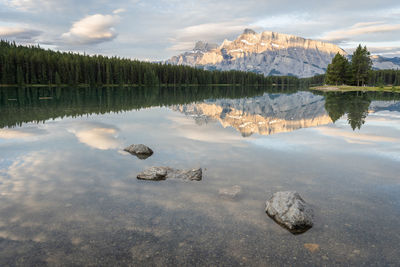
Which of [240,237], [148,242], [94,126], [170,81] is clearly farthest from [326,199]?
[170,81]

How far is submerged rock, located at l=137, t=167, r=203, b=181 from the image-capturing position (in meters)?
12.3

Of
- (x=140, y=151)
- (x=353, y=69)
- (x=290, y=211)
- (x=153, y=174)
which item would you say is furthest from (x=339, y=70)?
(x=290, y=211)

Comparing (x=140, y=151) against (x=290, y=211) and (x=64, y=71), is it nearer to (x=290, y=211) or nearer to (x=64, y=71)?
(x=290, y=211)

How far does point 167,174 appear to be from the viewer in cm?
1266

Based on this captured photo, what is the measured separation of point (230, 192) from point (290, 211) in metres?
2.73

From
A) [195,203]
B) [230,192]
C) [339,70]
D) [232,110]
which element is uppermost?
[339,70]

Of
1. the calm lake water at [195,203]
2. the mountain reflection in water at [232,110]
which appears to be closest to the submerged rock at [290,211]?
the calm lake water at [195,203]

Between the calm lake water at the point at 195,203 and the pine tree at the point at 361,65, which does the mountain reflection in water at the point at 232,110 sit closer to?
the calm lake water at the point at 195,203

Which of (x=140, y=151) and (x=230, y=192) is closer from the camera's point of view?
(x=230, y=192)

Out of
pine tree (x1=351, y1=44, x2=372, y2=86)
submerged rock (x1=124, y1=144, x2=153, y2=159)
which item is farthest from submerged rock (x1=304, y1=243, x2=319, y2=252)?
pine tree (x1=351, y1=44, x2=372, y2=86)

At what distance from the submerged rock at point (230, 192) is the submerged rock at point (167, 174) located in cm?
166

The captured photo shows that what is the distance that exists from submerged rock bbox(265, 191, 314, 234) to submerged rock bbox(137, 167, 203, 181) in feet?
13.0

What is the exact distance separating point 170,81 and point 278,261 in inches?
7691

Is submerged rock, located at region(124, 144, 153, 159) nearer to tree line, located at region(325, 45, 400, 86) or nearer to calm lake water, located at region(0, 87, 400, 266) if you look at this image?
calm lake water, located at region(0, 87, 400, 266)
